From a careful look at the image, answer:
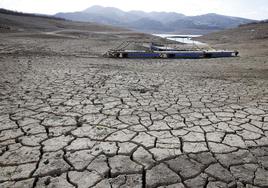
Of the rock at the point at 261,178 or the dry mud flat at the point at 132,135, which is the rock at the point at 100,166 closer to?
the dry mud flat at the point at 132,135

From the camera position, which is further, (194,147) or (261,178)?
(194,147)

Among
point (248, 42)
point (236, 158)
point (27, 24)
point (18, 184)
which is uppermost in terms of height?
point (27, 24)

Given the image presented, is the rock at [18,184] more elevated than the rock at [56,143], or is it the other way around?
the rock at [56,143]

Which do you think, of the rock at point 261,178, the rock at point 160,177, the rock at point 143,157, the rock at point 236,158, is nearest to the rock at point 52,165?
the rock at point 143,157

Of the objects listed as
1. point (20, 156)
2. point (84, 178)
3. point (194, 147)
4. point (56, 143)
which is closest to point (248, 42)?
point (194, 147)

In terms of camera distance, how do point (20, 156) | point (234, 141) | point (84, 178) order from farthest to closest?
point (234, 141) < point (20, 156) < point (84, 178)

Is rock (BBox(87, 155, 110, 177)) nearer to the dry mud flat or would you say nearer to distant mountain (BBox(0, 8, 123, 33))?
the dry mud flat

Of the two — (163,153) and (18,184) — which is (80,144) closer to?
(18,184)

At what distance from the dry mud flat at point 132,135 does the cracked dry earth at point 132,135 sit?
0.04ft

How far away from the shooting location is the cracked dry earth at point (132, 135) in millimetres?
2137

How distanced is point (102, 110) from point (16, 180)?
75.4 inches

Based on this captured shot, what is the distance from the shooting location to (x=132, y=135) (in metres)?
2.94

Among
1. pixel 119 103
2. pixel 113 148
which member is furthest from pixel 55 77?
pixel 113 148

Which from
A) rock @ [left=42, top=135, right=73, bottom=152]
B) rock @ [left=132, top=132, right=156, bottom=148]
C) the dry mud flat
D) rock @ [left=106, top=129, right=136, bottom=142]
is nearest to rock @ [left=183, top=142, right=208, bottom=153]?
the dry mud flat
